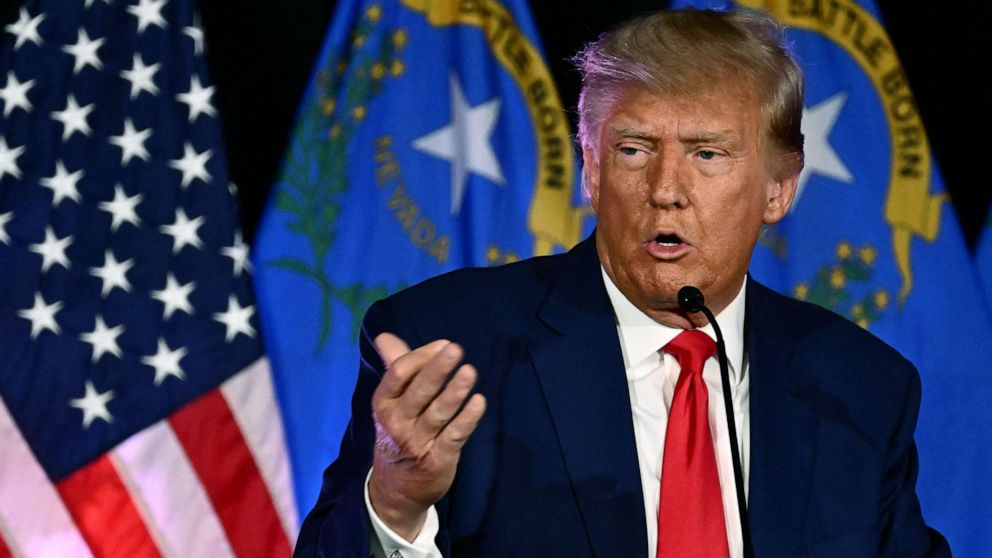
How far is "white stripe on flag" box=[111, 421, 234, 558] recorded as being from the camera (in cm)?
271

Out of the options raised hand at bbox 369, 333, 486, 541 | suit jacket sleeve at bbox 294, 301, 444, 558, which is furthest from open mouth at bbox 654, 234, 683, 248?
raised hand at bbox 369, 333, 486, 541

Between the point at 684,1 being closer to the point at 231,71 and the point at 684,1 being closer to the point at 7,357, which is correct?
the point at 231,71

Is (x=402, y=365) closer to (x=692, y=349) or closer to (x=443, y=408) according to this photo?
(x=443, y=408)

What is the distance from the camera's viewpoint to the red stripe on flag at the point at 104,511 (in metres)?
2.67

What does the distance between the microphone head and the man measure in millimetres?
238

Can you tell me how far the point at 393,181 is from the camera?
285cm

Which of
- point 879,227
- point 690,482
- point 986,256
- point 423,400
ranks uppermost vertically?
point 423,400

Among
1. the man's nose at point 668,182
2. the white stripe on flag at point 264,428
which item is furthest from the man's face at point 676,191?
the white stripe on flag at point 264,428

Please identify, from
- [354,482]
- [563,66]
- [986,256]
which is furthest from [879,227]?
[354,482]

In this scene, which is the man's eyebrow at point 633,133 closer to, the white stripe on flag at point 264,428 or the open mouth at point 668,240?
the open mouth at point 668,240

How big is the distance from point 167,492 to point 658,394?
1.40 metres

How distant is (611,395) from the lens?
166 cm

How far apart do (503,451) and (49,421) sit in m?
1.43

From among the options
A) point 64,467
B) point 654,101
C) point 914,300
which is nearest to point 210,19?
point 64,467
